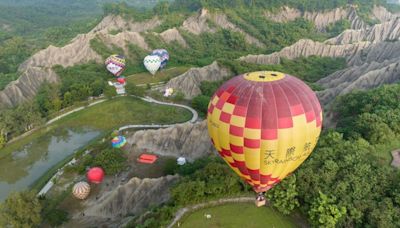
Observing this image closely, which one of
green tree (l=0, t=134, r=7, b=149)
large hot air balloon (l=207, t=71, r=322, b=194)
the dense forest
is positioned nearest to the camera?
large hot air balloon (l=207, t=71, r=322, b=194)

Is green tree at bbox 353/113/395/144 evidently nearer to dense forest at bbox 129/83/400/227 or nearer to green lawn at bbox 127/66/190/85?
dense forest at bbox 129/83/400/227

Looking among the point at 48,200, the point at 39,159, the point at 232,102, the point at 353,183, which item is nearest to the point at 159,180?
the point at 48,200

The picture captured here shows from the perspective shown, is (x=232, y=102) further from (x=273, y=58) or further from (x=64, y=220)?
(x=273, y=58)

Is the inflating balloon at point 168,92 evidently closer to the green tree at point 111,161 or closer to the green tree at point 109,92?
the green tree at point 109,92

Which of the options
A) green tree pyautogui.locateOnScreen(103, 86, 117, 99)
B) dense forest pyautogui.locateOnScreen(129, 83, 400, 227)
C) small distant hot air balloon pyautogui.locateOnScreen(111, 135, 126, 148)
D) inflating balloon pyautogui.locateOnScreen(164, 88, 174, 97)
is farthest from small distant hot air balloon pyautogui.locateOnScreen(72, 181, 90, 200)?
inflating balloon pyautogui.locateOnScreen(164, 88, 174, 97)

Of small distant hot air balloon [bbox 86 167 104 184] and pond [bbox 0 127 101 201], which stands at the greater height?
small distant hot air balloon [bbox 86 167 104 184]

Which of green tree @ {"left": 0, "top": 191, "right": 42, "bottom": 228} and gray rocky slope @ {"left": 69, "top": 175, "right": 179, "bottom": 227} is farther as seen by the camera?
gray rocky slope @ {"left": 69, "top": 175, "right": 179, "bottom": 227}

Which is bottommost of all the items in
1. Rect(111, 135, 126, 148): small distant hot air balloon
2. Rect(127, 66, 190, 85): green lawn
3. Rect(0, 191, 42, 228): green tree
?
Rect(127, 66, 190, 85): green lawn

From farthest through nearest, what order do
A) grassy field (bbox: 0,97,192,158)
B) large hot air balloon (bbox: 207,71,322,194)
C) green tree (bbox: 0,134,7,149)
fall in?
grassy field (bbox: 0,97,192,158) < green tree (bbox: 0,134,7,149) < large hot air balloon (bbox: 207,71,322,194)
